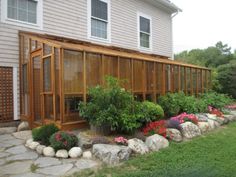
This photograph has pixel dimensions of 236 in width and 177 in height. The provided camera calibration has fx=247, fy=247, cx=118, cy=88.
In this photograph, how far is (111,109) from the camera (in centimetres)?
602

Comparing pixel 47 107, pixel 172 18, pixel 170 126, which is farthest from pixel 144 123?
pixel 172 18

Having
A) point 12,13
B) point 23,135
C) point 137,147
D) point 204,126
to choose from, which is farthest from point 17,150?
point 204,126

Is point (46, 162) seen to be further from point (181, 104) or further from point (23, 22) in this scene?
point (181, 104)

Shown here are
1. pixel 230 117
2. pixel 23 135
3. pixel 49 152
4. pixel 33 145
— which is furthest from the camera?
pixel 230 117

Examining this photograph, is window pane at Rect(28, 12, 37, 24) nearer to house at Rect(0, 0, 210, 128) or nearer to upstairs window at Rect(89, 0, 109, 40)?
house at Rect(0, 0, 210, 128)

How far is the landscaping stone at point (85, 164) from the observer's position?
4441 millimetres

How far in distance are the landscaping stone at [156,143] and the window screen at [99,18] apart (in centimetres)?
589

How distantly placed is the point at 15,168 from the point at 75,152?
1153 millimetres

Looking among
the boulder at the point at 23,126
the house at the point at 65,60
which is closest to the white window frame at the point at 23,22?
the house at the point at 65,60

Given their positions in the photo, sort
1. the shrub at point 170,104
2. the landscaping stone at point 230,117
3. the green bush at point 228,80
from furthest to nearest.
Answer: the green bush at point 228,80 < the landscaping stone at point 230,117 < the shrub at point 170,104

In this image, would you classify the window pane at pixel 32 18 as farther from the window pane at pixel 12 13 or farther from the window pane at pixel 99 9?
the window pane at pixel 99 9

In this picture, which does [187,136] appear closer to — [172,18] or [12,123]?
[12,123]

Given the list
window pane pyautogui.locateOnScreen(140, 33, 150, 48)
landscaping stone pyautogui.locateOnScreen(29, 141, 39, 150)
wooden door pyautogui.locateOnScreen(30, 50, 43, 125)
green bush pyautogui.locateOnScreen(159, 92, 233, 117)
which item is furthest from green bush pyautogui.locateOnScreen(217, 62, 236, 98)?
landscaping stone pyautogui.locateOnScreen(29, 141, 39, 150)

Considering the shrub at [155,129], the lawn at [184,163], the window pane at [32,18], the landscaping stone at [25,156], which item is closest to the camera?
the lawn at [184,163]
